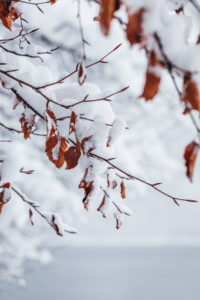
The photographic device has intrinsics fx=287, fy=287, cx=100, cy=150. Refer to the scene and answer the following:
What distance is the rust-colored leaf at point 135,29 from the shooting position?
0.49m

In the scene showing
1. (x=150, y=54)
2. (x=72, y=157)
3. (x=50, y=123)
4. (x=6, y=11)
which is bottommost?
(x=72, y=157)

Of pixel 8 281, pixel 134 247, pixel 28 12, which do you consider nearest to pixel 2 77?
pixel 28 12

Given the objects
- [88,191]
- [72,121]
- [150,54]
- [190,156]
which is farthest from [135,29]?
[88,191]

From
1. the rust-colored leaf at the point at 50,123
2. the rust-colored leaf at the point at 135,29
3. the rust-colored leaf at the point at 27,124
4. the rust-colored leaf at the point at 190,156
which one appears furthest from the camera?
the rust-colored leaf at the point at 27,124

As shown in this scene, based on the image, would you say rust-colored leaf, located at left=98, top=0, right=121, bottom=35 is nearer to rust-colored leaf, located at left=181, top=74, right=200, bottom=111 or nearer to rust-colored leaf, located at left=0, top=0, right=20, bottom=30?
rust-colored leaf, located at left=181, top=74, right=200, bottom=111

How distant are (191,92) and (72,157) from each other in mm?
513

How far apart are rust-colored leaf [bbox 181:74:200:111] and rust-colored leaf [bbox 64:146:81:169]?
49cm

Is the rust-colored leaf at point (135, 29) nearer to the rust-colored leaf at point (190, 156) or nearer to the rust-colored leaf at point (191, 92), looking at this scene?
the rust-colored leaf at point (191, 92)

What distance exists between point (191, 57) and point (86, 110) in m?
0.58

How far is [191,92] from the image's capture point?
1.68 ft

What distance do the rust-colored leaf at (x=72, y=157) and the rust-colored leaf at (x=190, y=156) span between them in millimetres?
417

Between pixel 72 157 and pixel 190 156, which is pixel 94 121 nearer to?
pixel 72 157

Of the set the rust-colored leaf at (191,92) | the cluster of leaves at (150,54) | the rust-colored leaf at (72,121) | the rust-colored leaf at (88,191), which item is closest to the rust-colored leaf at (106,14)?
the cluster of leaves at (150,54)

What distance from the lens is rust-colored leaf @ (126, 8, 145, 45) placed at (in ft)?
1.60
